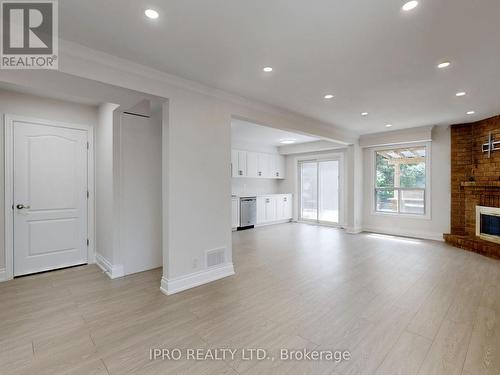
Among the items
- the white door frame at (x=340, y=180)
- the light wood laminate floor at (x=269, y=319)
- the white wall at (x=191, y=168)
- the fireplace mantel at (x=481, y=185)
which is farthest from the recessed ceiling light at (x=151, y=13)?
the white door frame at (x=340, y=180)

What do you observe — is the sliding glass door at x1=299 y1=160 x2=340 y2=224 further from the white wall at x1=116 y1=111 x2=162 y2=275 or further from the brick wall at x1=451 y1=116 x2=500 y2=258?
the white wall at x1=116 y1=111 x2=162 y2=275

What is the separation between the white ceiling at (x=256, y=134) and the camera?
5447 mm

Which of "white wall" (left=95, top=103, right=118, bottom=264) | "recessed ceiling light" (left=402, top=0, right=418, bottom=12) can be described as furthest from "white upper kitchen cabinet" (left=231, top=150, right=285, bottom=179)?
"recessed ceiling light" (left=402, top=0, right=418, bottom=12)

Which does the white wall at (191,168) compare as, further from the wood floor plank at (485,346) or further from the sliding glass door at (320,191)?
the sliding glass door at (320,191)

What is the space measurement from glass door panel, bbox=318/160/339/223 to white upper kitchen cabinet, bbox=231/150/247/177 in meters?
2.46

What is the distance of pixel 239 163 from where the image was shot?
730 centimetres

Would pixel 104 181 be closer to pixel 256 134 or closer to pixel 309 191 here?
pixel 256 134

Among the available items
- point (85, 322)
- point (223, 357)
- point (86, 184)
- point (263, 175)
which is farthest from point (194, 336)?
point (263, 175)

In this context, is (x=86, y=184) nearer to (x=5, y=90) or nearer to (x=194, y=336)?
(x=5, y=90)

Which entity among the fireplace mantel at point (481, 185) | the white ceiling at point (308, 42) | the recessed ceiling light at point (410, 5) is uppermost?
the white ceiling at point (308, 42)

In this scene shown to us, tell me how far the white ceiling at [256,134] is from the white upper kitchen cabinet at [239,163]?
376mm

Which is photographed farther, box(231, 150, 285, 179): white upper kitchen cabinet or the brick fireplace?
box(231, 150, 285, 179): white upper kitchen cabinet

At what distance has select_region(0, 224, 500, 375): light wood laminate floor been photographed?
1804 millimetres

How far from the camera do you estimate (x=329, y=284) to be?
318 centimetres
